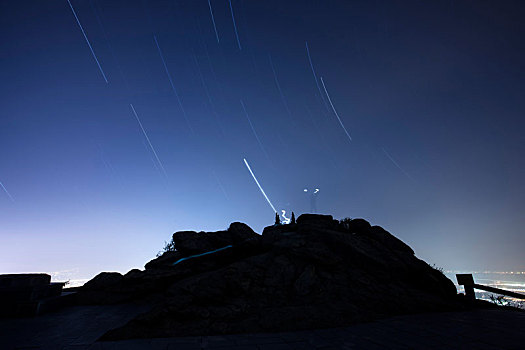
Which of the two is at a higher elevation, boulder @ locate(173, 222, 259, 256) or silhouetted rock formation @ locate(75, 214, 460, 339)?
boulder @ locate(173, 222, 259, 256)

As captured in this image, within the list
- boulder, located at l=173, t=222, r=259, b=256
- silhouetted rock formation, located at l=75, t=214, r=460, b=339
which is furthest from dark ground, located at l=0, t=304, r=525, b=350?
boulder, located at l=173, t=222, r=259, b=256

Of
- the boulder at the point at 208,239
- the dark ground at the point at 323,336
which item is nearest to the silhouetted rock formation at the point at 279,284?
the boulder at the point at 208,239

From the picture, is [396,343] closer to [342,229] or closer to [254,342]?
[254,342]

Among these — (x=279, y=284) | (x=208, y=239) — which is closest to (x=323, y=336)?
(x=279, y=284)

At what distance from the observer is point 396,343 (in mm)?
5477

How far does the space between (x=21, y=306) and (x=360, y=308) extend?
39.4 ft

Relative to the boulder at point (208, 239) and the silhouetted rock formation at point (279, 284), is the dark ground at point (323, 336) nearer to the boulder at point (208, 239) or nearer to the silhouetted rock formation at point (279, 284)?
the silhouetted rock formation at point (279, 284)

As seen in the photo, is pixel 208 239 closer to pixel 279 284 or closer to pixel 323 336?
pixel 279 284

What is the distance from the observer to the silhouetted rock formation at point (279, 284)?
7.17 metres

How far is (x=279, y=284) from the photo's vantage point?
917 centimetres

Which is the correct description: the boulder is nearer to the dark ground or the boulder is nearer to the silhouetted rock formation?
the silhouetted rock formation

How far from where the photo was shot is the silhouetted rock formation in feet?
23.5

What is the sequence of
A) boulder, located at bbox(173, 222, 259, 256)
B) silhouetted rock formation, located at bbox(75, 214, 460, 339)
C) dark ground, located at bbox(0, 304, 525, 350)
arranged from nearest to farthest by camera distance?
dark ground, located at bbox(0, 304, 525, 350)
silhouetted rock formation, located at bbox(75, 214, 460, 339)
boulder, located at bbox(173, 222, 259, 256)

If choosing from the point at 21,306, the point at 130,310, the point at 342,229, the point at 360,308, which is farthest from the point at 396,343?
the point at 21,306
